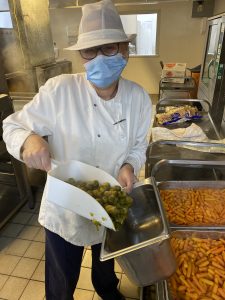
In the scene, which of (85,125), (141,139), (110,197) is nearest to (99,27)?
(85,125)

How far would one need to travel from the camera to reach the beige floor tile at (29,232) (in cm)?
194

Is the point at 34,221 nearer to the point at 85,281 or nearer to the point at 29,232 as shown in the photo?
the point at 29,232

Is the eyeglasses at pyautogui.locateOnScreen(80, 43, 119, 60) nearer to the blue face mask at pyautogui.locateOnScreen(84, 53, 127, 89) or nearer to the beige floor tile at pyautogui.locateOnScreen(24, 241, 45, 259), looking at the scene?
the blue face mask at pyautogui.locateOnScreen(84, 53, 127, 89)

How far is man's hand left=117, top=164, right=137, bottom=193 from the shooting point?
3.04 ft

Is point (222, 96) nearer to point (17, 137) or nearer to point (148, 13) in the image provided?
point (17, 137)

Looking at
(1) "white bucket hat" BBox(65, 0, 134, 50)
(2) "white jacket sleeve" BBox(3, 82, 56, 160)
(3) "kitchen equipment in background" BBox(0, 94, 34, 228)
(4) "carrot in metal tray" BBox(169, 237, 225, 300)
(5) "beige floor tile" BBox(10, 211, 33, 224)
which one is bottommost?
(5) "beige floor tile" BBox(10, 211, 33, 224)

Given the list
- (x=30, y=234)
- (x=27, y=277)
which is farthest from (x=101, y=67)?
(x=30, y=234)

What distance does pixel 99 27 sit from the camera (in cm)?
89

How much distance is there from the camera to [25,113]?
3.09 feet

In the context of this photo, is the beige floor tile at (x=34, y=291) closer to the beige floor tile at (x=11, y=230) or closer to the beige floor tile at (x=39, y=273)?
the beige floor tile at (x=39, y=273)

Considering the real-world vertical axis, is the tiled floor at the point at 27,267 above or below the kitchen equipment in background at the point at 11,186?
below

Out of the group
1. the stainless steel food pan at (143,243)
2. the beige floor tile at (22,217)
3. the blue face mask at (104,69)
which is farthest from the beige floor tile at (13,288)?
the blue face mask at (104,69)

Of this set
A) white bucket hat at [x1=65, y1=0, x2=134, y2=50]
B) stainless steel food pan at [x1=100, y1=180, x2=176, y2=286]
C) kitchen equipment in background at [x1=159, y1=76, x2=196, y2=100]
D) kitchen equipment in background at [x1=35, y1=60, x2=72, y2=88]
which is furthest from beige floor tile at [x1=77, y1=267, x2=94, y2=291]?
kitchen equipment in background at [x1=159, y1=76, x2=196, y2=100]

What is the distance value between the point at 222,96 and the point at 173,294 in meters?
1.83
